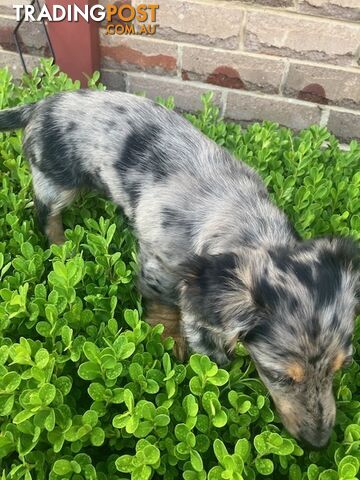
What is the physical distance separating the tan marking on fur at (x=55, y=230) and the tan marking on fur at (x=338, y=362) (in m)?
1.81

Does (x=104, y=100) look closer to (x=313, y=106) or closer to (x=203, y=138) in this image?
(x=203, y=138)

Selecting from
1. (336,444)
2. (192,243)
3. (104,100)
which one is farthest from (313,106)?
(336,444)

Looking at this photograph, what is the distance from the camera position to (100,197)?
3.17 m

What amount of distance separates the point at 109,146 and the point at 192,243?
794 mm

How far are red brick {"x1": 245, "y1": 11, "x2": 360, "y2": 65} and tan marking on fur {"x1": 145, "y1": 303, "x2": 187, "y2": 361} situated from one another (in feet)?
8.01

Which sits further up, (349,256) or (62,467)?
(349,256)

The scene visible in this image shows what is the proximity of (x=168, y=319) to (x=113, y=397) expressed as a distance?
812mm

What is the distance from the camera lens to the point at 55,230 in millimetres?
3006

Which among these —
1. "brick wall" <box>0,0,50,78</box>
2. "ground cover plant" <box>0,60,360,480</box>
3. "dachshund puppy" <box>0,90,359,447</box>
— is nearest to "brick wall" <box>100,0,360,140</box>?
"brick wall" <box>0,0,50,78</box>

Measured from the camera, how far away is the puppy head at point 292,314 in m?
1.82

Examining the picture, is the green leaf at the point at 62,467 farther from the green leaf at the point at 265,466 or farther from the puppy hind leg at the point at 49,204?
the puppy hind leg at the point at 49,204

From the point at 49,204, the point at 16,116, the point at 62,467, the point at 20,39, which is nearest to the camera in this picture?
the point at 62,467

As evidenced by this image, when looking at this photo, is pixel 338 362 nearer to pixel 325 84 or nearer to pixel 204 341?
pixel 204 341

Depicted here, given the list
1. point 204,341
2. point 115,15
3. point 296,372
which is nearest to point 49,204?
point 204,341
